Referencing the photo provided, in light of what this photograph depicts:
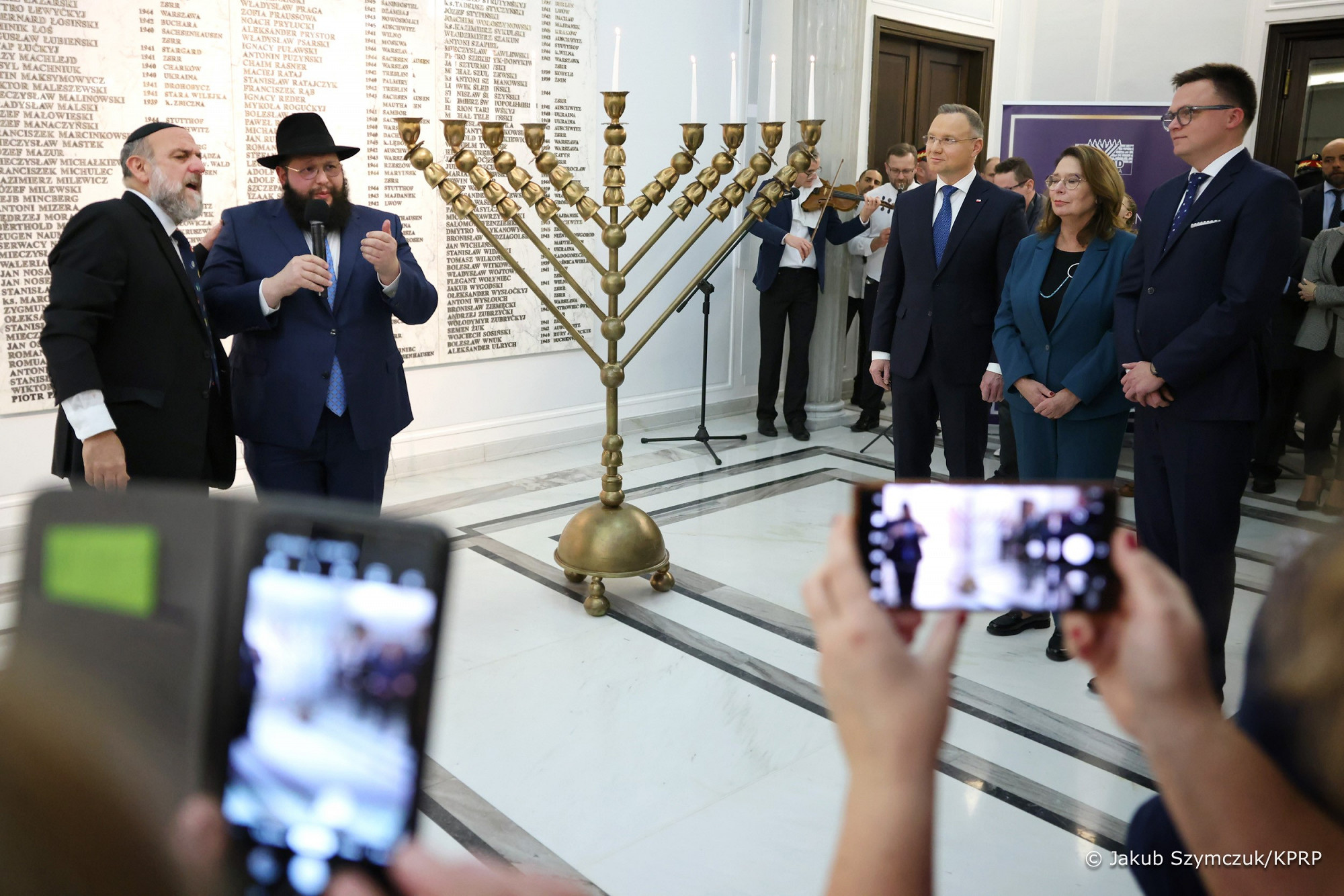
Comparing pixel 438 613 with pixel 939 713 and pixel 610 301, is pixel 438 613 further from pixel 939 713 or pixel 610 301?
pixel 610 301

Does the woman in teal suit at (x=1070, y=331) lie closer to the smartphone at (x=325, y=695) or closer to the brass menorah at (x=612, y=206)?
the brass menorah at (x=612, y=206)

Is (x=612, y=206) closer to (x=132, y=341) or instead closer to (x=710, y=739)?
(x=132, y=341)

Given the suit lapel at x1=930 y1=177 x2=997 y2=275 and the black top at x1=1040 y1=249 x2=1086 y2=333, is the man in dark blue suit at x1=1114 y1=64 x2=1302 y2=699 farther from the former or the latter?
the suit lapel at x1=930 y1=177 x2=997 y2=275

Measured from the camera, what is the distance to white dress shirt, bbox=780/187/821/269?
573 cm

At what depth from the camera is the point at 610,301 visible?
3.15m

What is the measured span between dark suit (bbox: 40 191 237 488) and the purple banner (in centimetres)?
514

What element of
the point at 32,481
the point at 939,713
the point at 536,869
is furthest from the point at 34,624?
the point at 32,481

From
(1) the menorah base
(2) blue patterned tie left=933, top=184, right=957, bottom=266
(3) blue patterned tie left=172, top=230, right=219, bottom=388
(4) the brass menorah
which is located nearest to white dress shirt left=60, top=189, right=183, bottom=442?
(3) blue patterned tie left=172, top=230, right=219, bottom=388

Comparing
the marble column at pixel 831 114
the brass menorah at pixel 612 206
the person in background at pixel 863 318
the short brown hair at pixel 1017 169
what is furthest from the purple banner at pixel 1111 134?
the brass menorah at pixel 612 206

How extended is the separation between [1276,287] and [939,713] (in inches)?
96.6

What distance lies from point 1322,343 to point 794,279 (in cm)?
260

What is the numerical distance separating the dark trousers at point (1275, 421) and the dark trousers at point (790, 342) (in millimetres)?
2318

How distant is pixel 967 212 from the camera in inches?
130

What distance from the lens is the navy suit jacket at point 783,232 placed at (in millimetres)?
5637
